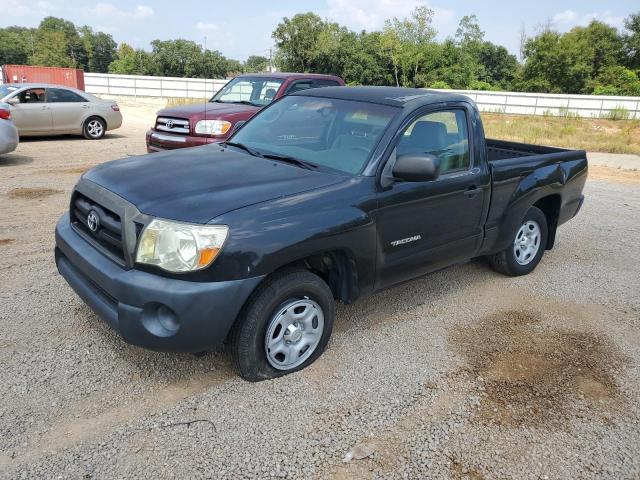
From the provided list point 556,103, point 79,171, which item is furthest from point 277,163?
point 556,103

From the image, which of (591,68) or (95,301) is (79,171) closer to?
(95,301)

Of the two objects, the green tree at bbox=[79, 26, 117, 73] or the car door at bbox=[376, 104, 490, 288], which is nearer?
the car door at bbox=[376, 104, 490, 288]

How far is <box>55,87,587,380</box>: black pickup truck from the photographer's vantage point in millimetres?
3049

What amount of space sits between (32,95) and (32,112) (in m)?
0.39

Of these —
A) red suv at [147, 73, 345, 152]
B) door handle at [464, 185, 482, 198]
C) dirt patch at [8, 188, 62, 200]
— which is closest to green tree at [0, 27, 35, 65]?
red suv at [147, 73, 345, 152]

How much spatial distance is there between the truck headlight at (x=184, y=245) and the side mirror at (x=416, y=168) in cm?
131

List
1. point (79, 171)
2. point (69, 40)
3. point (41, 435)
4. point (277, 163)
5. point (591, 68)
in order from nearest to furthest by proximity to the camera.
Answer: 1. point (41, 435)
2. point (277, 163)
3. point (79, 171)
4. point (591, 68)
5. point (69, 40)

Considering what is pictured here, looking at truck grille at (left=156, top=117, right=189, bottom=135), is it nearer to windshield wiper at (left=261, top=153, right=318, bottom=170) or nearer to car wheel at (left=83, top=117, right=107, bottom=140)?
windshield wiper at (left=261, top=153, right=318, bottom=170)

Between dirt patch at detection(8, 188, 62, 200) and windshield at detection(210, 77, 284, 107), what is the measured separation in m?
3.37

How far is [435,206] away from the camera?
4.22m

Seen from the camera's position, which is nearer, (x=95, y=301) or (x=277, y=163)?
(x=95, y=301)

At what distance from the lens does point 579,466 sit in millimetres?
2900

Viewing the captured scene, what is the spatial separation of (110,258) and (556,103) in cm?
3444

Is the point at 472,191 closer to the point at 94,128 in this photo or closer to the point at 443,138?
the point at 443,138
